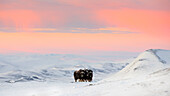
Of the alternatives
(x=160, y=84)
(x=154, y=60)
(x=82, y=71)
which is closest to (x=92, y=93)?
(x=160, y=84)

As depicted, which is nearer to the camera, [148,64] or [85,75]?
[148,64]

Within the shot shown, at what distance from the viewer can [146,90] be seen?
1738 centimetres

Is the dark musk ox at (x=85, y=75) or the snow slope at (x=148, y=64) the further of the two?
the dark musk ox at (x=85, y=75)

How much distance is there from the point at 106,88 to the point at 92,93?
5.36ft

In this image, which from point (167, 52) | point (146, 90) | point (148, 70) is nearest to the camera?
point (146, 90)

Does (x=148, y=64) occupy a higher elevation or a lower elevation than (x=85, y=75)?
higher

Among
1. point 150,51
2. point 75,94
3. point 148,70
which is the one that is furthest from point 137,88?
point 150,51

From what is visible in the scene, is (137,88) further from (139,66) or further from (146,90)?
(139,66)

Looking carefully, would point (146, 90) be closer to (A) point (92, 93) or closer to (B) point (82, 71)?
(A) point (92, 93)

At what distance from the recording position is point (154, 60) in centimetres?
4484

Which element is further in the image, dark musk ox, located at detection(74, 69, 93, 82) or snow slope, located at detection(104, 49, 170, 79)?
dark musk ox, located at detection(74, 69, 93, 82)

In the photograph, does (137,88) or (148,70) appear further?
(148,70)

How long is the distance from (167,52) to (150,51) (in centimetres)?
328

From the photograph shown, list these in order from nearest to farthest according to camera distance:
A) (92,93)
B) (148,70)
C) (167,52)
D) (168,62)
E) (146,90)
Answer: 1. (146,90)
2. (92,93)
3. (148,70)
4. (168,62)
5. (167,52)
